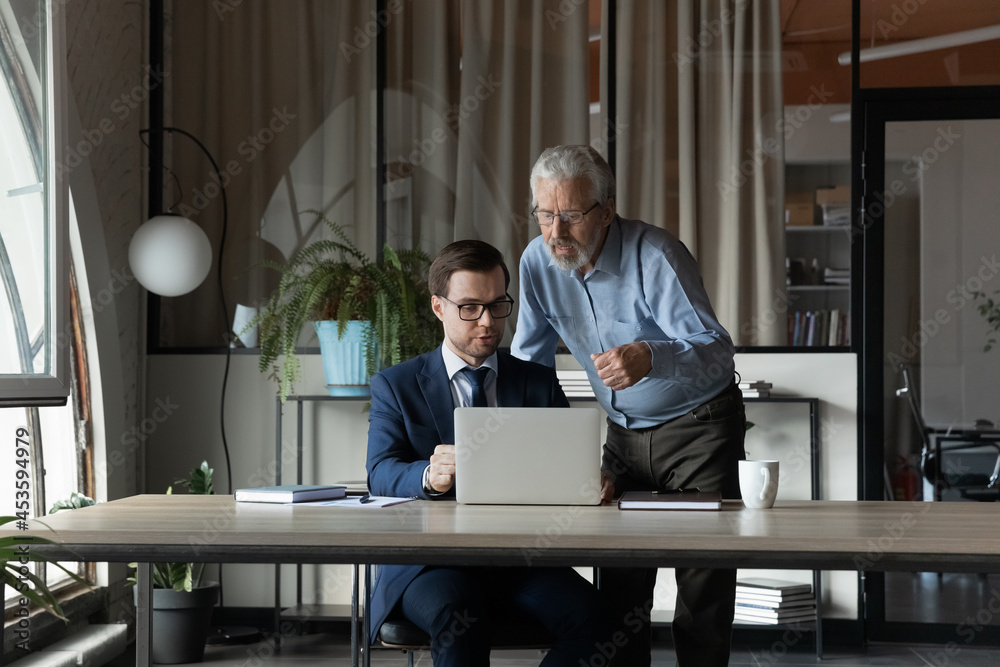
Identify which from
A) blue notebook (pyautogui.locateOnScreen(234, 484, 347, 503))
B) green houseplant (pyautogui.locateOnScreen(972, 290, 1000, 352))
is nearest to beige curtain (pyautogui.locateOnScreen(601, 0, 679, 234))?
green houseplant (pyautogui.locateOnScreen(972, 290, 1000, 352))

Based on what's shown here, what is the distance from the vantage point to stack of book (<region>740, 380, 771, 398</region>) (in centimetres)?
420

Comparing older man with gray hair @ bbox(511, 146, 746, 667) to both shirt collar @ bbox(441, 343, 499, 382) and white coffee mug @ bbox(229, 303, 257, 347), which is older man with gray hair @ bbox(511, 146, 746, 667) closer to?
shirt collar @ bbox(441, 343, 499, 382)

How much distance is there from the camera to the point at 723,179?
15.0ft

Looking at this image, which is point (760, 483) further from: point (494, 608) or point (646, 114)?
point (646, 114)

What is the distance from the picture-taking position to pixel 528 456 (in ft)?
6.82

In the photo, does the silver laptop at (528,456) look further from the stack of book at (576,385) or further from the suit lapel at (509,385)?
the stack of book at (576,385)

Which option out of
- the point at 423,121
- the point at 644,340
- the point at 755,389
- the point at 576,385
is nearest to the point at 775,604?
the point at 755,389

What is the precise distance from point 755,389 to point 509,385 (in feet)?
6.59

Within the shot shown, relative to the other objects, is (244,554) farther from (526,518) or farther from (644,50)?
(644,50)

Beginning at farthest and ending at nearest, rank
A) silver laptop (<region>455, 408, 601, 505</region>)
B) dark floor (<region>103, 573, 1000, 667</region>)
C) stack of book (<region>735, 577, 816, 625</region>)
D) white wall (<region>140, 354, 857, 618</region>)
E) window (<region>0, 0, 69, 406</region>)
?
white wall (<region>140, 354, 857, 618</region>) < stack of book (<region>735, 577, 816, 625</region>) < dark floor (<region>103, 573, 1000, 667</region>) < window (<region>0, 0, 69, 406</region>) < silver laptop (<region>455, 408, 601, 505</region>)

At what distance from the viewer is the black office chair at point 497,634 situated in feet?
7.14

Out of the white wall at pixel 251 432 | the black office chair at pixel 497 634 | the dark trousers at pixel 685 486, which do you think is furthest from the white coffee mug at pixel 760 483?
the white wall at pixel 251 432

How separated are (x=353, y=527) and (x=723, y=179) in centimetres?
318

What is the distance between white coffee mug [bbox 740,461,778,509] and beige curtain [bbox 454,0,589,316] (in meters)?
2.64
